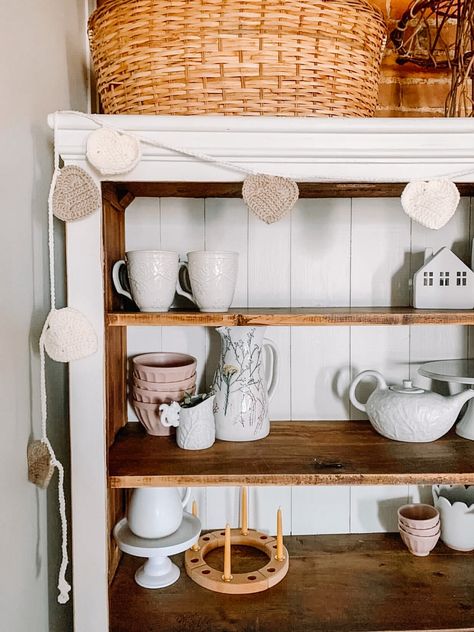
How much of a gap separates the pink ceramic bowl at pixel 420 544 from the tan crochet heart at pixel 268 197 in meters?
0.82

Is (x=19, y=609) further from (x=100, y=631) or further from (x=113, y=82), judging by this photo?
(x=113, y=82)

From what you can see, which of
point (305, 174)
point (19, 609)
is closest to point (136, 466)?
point (19, 609)

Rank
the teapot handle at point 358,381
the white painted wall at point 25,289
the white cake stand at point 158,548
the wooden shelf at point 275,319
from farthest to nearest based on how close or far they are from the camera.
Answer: the teapot handle at point 358,381 < the white cake stand at point 158,548 < the wooden shelf at point 275,319 < the white painted wall at point 25,289

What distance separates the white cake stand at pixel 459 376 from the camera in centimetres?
115

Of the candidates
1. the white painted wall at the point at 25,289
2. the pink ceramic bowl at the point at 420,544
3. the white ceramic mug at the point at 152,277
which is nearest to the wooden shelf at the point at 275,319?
the white ceramic mug at the point at 152,277

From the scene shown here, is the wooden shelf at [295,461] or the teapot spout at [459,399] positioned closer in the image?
the wooden shelf at [295,461]

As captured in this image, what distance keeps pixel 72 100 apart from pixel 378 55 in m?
0.60

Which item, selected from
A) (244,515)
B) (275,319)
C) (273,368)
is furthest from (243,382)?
(244,515)

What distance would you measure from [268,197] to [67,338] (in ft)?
1.28

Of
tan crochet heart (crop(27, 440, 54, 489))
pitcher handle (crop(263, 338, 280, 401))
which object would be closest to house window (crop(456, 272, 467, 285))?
pitcher handle (crop(263, 338, 280, 401))

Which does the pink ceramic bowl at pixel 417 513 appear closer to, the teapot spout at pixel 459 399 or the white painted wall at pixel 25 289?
the teapot spout at pixel 459 399

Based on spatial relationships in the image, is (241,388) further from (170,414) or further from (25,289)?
(25,289)

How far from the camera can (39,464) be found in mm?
899

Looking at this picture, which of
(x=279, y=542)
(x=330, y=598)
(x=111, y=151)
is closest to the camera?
(x=111, y=151)
